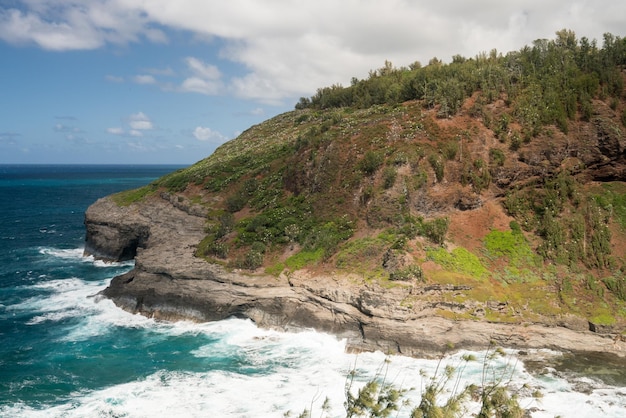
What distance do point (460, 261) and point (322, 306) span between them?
10223 mm

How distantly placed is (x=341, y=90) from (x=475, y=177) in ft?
141

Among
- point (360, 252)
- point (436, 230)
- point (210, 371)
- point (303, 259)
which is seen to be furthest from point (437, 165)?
point (210, 371)

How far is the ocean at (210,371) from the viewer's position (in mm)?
22188

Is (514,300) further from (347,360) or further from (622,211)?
(622,211)

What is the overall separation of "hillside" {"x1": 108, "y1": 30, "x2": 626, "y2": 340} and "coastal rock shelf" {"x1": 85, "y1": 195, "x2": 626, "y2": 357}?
1.88 feet

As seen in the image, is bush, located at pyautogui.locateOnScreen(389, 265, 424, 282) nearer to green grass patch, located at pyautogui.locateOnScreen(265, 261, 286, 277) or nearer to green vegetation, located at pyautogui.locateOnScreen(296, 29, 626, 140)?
green grass patch, located at pyautogui.locateOnScreen(265, 261, 286, 277)

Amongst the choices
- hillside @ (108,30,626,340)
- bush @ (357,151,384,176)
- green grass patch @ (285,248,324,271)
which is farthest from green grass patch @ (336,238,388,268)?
bush @ (357,151,384,176)

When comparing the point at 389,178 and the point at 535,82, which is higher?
the point at 535,82

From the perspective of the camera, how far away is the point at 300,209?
40.3m

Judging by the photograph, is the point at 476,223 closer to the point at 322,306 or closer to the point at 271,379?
the point at 322,306

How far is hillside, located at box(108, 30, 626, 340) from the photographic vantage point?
29.7 meters

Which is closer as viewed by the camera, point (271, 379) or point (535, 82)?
point (271, 379)

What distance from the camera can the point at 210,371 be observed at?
25.7 m

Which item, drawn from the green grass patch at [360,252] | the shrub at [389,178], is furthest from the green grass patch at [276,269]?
the shrub at [389,178]
